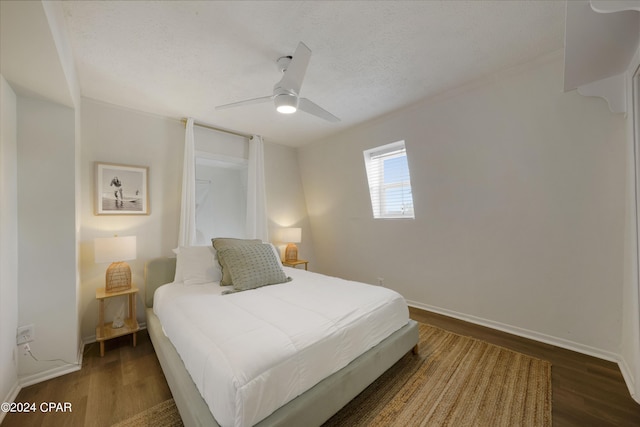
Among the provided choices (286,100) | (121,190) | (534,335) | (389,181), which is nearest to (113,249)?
(121,190)

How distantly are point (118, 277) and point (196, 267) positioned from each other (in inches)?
30.2

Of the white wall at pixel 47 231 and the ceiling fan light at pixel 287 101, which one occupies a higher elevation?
the ceiling fan light at pixel 287 101

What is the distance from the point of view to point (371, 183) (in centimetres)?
361

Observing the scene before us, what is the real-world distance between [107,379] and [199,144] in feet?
8.54

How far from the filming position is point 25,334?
6.08 feet

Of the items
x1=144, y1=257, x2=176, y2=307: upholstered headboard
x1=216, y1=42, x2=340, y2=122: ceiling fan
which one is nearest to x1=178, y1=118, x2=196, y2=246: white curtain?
x1=144, y1=257, x2=176, y2=307: upholstered headboard

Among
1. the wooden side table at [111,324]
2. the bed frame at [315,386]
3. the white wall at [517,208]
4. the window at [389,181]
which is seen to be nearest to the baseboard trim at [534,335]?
the white wall at [517,208]

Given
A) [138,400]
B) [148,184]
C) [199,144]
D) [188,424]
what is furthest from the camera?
[199,144]

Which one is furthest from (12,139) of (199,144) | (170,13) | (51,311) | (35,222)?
(199,144)

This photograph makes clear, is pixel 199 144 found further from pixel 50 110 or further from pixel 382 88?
pixel 382 88

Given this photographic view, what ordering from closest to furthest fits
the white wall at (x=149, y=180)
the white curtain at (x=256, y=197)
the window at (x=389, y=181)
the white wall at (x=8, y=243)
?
the white wall at (x=8, y=243), the white wall at (x=149, y=180), the window at (x=389, y=181), the white curtain at (x=256, y=197)

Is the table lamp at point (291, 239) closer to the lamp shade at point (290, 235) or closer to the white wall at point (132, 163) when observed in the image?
the lamp shade at point (290, 235)

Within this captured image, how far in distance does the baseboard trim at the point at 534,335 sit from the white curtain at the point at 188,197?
121 inches

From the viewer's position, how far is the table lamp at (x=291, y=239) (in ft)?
12.6
